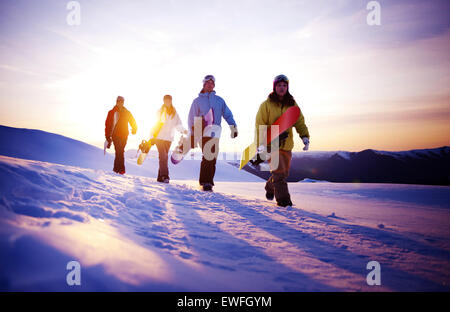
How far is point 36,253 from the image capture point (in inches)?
39.0

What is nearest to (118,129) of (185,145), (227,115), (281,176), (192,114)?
(185,145)

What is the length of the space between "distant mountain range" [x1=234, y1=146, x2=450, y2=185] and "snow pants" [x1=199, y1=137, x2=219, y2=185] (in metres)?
25.1

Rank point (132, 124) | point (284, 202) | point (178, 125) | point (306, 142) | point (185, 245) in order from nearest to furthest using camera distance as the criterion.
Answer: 1. point (185, 245)
2. point (284, 202)
3. point (306, 142)
4. point (178, 125)
5. point (132, 124)

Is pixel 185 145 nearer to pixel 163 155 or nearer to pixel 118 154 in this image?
pixel 163 155

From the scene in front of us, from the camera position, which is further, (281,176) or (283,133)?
(283,133)

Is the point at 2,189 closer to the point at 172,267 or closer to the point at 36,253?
the point at 36,253

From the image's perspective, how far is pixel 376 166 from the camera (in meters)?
33.3

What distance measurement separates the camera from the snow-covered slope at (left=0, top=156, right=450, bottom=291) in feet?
3.31

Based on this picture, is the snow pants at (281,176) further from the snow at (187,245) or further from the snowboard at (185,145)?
the snowboard at (185,145)

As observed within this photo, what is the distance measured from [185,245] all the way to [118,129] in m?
5.49

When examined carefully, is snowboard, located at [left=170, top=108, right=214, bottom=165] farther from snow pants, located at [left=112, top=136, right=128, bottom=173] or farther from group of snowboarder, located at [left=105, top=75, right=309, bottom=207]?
snow pants, located at [left=112, top=136, right=128, bottom=173]
